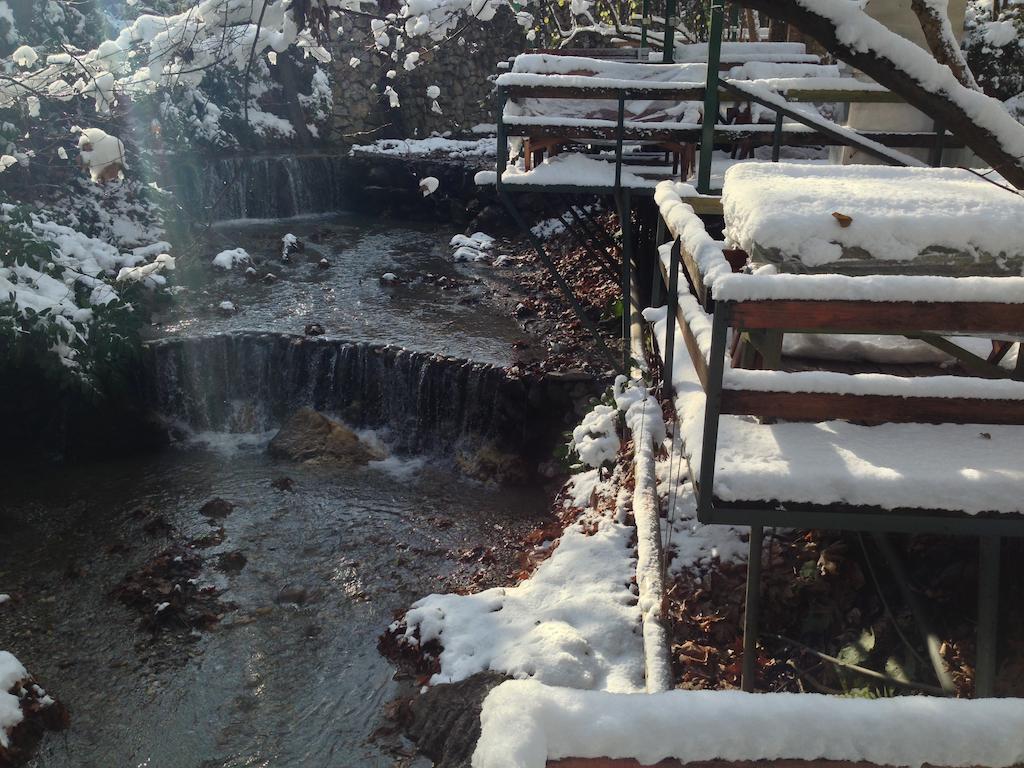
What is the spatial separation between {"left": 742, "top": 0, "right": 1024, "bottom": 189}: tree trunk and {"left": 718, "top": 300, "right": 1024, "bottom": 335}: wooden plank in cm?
61

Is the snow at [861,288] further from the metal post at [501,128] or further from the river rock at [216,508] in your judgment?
the river rock at [216,508]

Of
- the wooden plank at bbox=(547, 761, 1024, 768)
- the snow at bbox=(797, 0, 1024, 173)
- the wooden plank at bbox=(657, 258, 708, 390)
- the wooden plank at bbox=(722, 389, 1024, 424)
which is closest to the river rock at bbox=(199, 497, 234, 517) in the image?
the wooden plank at bbox=(657, 258, 708, 390)

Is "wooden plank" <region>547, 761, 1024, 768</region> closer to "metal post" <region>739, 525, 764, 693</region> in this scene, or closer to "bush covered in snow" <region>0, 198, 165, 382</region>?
"metal post" <region>739, 525, 764, 693</region>

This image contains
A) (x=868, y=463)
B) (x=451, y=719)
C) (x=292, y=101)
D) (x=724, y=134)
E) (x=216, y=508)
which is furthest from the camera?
(x=292, y=101)

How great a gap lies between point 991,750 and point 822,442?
1827mm

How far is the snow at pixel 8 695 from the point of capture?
20.0 feet

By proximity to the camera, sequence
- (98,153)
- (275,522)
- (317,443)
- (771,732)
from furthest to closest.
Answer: (317,443) < (275,522) < (98,153) < (771,732)

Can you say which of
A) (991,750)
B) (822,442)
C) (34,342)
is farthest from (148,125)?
(991,750)

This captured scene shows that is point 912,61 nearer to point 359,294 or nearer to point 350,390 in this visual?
point 350,390

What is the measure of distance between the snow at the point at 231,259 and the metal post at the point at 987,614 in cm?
1409

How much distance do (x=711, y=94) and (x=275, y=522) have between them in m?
6.01

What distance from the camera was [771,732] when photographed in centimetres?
198

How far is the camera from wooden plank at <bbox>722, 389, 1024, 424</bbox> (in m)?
3.21

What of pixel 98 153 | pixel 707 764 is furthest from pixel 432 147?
pixel 707 764
